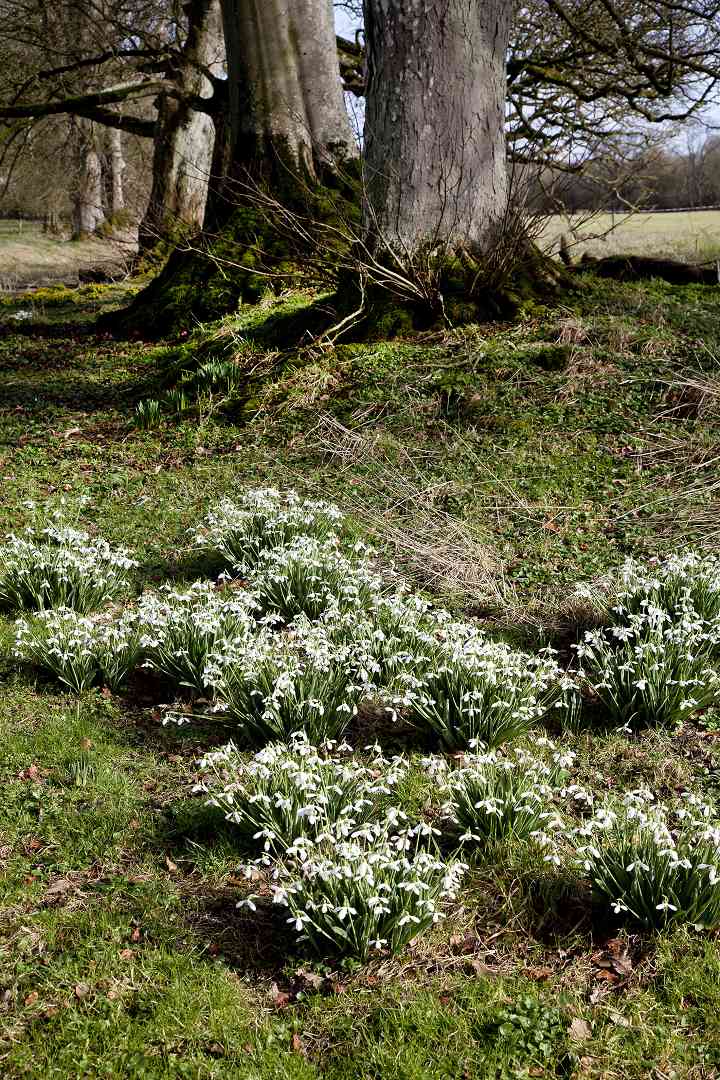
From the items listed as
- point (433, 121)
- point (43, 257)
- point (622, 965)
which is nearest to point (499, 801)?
point (622, 965)

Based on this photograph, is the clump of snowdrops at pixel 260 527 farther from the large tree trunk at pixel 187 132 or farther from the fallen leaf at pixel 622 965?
the large tree trunk at pixel 187 132

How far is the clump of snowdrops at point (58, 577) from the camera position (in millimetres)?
5344

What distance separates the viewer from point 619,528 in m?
6.18

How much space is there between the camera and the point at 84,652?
4.52 m

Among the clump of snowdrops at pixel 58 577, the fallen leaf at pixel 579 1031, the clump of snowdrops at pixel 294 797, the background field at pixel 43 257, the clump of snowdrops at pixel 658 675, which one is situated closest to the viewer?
the fallen leaf at pixel 579 1031

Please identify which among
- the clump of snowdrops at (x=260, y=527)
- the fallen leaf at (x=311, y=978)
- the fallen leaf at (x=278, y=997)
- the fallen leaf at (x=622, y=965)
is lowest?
the fallen leaf at (x=278, y=997)

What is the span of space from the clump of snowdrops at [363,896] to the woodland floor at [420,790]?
0.12m

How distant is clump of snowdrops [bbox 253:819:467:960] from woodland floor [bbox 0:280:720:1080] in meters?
0.12

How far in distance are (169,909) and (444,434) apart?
16.1 feet

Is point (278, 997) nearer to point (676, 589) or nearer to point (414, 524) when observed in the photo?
point (676, 589)

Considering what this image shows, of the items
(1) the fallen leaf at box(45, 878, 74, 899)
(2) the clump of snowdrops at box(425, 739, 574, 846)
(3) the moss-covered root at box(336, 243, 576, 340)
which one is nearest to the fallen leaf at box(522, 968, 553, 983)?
(2) the clump of snowdrops at box(425, 739, 574, 846)

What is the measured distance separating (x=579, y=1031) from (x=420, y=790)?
127 centimetres

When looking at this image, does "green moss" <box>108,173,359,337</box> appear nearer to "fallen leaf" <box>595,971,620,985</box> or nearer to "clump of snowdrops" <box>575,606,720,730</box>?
"clump of snowdrops" <box>575,606,720,730</box>

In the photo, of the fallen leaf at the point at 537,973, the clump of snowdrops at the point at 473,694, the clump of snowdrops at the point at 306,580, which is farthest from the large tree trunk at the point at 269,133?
the fallen leaf at the point at 537,973
